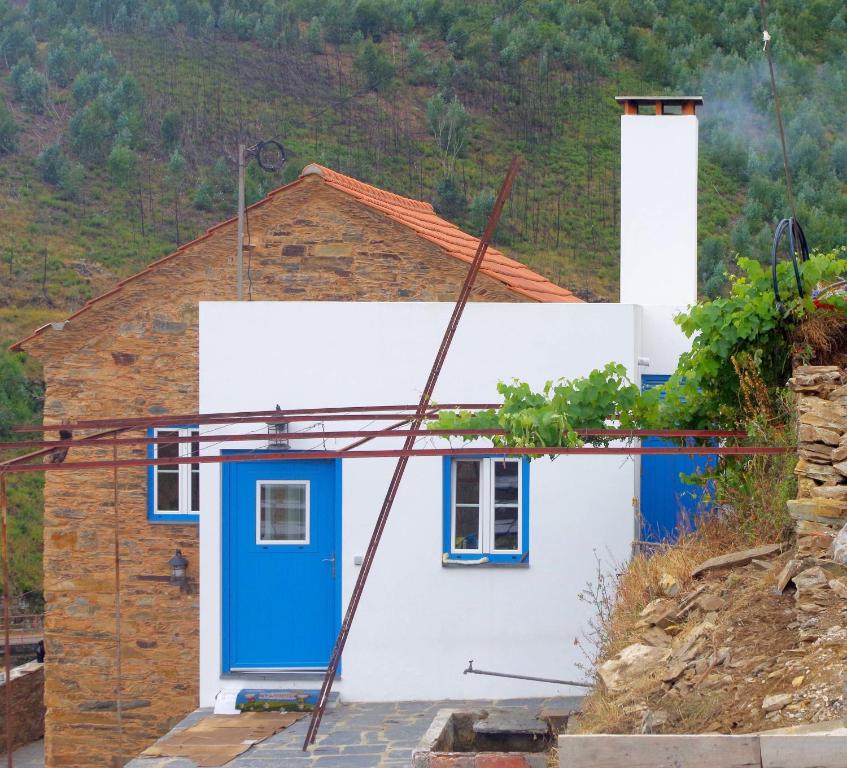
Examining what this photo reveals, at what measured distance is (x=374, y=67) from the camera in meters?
47.2

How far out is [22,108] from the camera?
148ft

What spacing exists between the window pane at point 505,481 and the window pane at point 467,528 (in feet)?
0.82

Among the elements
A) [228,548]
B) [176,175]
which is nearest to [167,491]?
[228,548]

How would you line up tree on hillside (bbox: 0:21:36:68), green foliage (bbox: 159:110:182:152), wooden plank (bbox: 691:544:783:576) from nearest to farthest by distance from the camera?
wooden plank (bbox: 691:544:783:576) < green foliage (bbox: 159:110:182:152) < tree on hillside (bbox: 0:21:36:68)

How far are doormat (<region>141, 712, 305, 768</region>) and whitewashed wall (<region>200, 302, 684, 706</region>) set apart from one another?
48 cm

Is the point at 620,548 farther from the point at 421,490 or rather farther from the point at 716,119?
the point at 716,119

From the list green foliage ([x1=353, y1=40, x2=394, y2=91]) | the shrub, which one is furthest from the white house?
green foliage ([x1=353, y1=40, x2=394, y2=91])

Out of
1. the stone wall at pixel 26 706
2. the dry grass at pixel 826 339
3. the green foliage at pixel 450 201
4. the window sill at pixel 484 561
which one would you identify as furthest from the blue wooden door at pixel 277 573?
the green foliage at pixel 450 201

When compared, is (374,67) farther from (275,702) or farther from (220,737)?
(220,737)

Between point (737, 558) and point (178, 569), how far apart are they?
27.3ft

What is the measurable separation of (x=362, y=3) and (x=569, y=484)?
39.8 m

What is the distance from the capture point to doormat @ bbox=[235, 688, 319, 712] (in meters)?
11.7

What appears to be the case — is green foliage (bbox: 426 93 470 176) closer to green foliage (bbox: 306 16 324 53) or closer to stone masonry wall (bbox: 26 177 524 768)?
green foliage (bbox: 306 16 324 53)

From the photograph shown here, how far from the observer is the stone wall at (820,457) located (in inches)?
313
